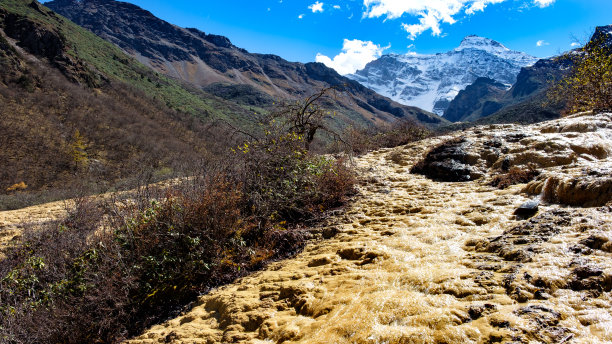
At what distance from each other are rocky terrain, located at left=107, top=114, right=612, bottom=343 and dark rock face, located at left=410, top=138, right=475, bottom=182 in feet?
3.78

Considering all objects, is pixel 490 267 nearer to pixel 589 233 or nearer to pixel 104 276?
pixel 589 233

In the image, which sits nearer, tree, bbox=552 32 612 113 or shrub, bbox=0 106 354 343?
shrub, bbox=0 106 354 343

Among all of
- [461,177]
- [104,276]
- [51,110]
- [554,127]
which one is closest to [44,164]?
[51,110]

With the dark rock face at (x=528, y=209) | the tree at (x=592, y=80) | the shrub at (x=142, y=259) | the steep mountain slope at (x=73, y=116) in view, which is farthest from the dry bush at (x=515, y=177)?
the steep mountain slope at (x=73, y=116)

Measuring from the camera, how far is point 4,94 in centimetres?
3086

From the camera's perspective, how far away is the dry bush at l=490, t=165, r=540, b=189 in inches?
203

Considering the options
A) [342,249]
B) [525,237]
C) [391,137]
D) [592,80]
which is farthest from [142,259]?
[592,80]

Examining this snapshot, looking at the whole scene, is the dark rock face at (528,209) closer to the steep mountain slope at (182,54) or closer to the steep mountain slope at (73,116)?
the steep mountain slope at (73,116)

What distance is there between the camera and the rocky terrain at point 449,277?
2.00m

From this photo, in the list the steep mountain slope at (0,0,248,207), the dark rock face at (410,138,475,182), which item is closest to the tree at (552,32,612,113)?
the dark rock face at (410,138,475,182)

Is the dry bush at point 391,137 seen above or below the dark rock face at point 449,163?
above

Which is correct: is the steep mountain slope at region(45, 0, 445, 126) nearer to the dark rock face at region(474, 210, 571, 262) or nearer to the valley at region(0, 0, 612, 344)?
the valley at region(0, 0, 612, 344)

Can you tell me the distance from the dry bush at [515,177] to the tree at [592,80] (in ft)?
16.0

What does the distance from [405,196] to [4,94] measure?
4435cm
